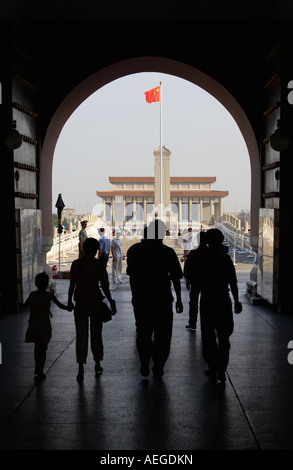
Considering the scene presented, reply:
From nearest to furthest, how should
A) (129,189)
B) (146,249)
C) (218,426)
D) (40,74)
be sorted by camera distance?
(218,426), (146,249), (40,74), (129,189)

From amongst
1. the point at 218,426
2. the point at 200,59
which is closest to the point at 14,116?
the point at 200,59

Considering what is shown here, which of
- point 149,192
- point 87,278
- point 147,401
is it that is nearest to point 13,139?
point 87,278

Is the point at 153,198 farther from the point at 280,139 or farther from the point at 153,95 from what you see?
the point at 280,139

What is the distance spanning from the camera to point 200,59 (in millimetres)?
11109

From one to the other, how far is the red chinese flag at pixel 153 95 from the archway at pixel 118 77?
26.1m

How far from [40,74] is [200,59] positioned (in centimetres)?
305

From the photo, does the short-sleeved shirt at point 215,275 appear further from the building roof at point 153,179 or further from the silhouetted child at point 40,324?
the building roof at point 153,179

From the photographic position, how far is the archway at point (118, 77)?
11.3 m

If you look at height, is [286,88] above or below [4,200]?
above

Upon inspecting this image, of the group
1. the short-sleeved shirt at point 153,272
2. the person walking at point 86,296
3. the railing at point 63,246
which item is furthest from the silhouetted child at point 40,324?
the railing at point 63,246

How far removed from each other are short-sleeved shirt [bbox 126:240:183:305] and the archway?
572 centimetres

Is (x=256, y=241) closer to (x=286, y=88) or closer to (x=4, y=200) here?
(x=286, y=88)

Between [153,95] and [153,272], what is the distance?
1315 inches
